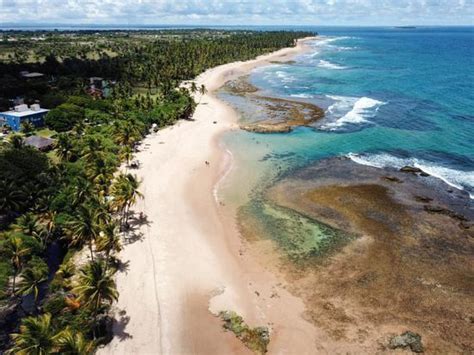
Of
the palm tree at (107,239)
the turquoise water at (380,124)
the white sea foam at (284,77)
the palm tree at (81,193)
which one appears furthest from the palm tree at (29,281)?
the white sea foam at (284,77)

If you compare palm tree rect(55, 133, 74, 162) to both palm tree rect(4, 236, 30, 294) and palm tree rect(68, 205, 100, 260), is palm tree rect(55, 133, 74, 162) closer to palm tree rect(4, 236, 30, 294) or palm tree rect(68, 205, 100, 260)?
palm tree rect(68, 205, 100, 260)

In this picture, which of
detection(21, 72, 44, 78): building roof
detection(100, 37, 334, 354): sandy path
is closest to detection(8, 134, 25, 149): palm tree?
detection(100, 37, 334, 354): sandy path

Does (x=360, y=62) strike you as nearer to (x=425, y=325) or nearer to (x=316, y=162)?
(x=316, y=162)

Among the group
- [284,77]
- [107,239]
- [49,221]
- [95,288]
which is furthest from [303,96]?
[95,288]

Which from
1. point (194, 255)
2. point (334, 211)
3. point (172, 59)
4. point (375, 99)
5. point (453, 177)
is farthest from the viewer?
point (172, 59)

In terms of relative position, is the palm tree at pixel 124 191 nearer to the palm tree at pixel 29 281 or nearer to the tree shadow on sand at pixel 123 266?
the tree shadow on sand at pixel 123 266

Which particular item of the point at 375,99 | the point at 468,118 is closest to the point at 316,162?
the point at 468,118
